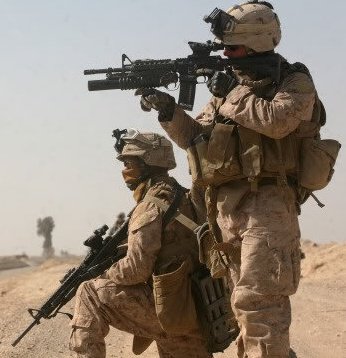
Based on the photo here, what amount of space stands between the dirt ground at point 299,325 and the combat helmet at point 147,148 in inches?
88.6

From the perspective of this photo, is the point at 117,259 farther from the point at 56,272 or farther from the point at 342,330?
the point at 56,272

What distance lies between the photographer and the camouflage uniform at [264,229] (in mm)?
5078

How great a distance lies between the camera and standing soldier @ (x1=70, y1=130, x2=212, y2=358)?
6.52m

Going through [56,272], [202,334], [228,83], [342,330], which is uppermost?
[228,83]

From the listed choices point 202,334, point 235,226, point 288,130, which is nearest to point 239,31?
point 288,130

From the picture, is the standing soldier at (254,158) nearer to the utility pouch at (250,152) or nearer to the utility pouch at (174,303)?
the utility pouch at (250,152)

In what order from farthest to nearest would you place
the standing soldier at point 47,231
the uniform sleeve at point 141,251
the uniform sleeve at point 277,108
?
1. the standing soldier at point 47,231
2. the uniform sleeve at point 141,251
3. the uniform sleeve at point 277,108

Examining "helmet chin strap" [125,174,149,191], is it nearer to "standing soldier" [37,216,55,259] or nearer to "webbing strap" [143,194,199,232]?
"webbing strap" [143,194,199,232]

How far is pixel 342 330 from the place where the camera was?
9648mm

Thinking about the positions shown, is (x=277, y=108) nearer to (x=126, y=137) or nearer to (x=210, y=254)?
(x=210, y=254)

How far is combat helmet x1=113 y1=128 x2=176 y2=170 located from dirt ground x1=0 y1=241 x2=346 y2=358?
88.6 inches

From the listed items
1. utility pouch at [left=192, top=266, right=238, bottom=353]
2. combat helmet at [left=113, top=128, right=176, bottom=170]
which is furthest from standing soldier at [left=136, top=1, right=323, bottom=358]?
combat helmet at [left=113, top=128, right=176, bottom=170]

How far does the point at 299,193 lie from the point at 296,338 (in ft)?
14.0

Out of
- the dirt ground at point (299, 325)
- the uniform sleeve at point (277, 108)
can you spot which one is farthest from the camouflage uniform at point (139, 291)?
the dirt ground at point (299, 325)
